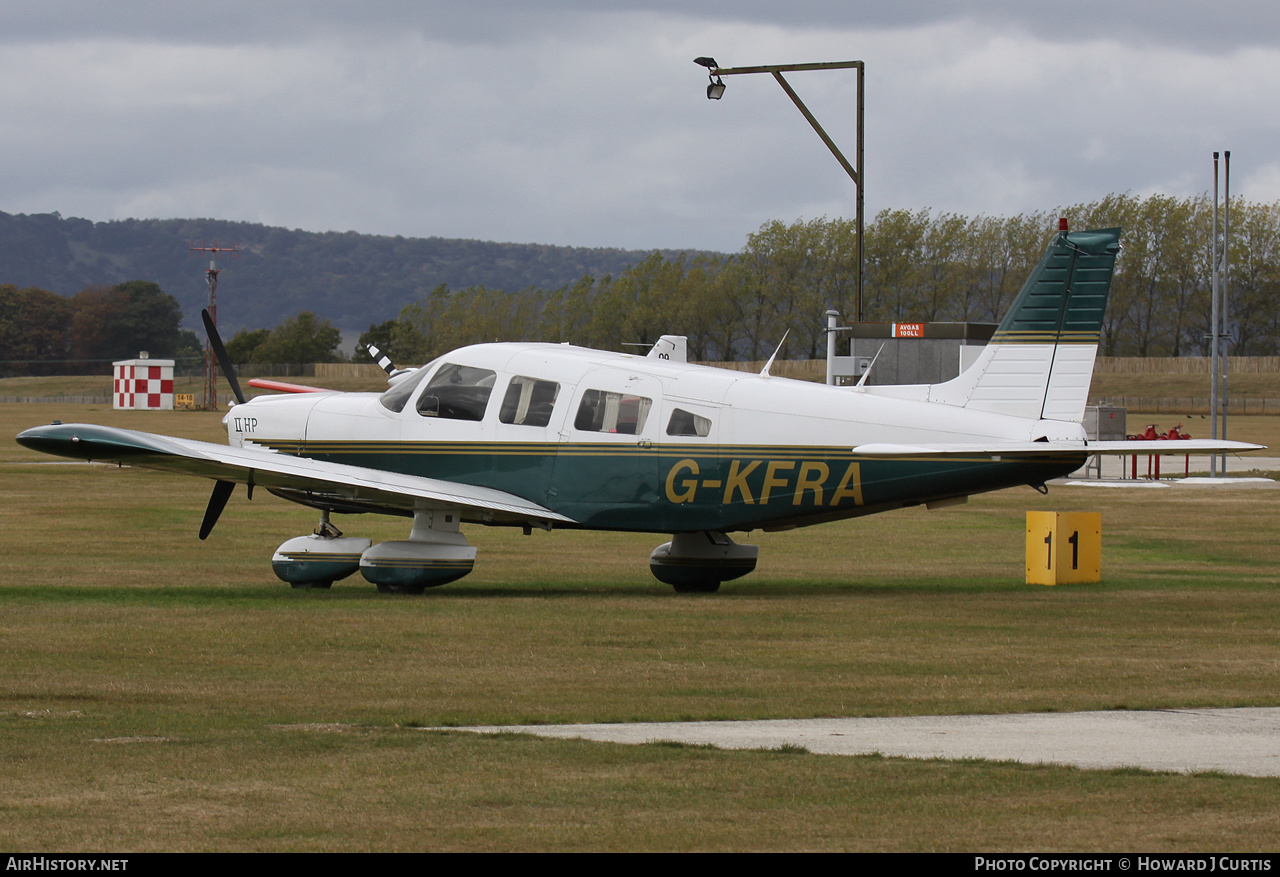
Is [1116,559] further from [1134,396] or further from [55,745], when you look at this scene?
[1134,396]

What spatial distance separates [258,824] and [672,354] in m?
12.6

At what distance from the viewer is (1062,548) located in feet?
56.1

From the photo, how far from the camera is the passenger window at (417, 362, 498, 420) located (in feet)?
54.1

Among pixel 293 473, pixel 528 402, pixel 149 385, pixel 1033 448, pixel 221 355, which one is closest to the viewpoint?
pixel 1033 448

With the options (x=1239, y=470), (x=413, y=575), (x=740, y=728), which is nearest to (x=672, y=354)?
(x=413, y=575)

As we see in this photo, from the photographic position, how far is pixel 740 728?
9172 millimetres

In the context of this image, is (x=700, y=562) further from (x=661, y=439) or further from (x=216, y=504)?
(x=216, y=504)

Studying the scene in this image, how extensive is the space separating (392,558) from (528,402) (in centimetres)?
217

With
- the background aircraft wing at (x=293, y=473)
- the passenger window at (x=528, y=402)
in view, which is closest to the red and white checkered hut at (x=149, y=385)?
the background aircraft wing at (x=293, y=473)

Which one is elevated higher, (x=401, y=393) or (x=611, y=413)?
(x=401, y=393)

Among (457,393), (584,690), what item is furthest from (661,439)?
(584,690)

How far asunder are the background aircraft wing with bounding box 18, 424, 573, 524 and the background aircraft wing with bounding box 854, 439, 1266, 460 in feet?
11.5

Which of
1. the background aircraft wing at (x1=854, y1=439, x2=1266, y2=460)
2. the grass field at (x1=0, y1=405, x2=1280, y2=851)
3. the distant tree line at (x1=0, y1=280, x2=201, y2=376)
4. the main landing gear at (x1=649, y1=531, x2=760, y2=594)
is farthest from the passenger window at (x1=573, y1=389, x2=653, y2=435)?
the distant tree line at (x1=0, y1=280, x2=201, y2=376)

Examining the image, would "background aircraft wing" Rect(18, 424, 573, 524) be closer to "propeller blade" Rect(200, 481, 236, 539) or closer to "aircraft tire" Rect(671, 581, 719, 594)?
"propeller blade" Rect(200, 481, 236, 539)
